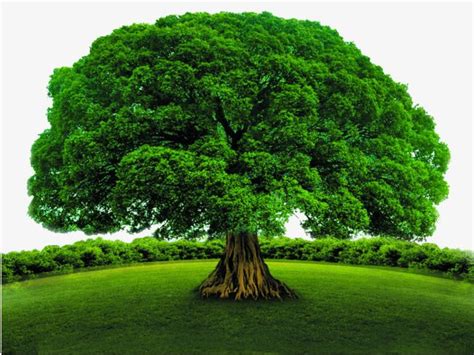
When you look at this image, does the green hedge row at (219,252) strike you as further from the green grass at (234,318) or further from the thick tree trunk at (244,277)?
the thick tree trunk at (244,277)

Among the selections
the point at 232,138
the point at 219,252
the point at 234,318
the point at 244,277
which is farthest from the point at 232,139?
the point at 219,252

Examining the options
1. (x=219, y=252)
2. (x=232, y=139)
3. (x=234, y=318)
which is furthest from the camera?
(x=219, y=252)

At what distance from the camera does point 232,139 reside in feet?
46.2

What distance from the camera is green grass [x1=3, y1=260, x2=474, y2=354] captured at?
Result: 11305 mm

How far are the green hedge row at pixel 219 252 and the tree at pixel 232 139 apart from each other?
32.1 feet

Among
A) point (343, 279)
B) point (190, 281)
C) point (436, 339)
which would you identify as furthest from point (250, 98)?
point (343, 279)

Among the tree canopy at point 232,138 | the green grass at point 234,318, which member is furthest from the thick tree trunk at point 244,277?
the tree canopy at point 232,138

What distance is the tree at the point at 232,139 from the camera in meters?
11.7

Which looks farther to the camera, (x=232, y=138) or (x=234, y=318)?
(x=232, y=138)

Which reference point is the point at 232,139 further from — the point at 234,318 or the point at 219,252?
the point at 219,252

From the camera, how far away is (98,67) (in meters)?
13.1

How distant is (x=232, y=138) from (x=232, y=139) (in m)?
0.04

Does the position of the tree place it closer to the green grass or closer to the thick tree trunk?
the green grass

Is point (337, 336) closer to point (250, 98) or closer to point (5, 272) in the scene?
point (250, 98)
